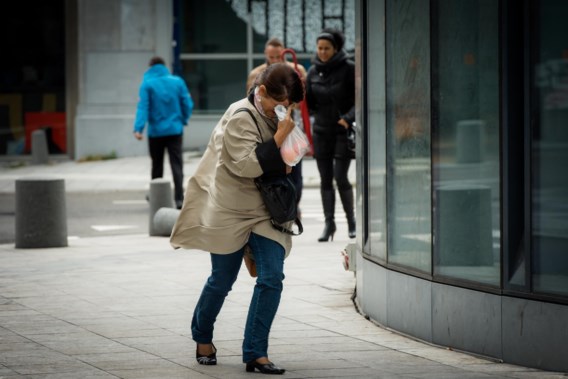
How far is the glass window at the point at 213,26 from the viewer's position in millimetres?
26828

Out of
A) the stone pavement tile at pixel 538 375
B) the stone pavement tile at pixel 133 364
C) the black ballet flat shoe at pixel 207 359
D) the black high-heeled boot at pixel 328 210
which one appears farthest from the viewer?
the black high-heeled boot at pixel 328 210

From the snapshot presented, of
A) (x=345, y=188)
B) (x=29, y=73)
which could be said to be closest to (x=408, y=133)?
(x=345, y=188)

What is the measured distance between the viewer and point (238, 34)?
26859 millimetres

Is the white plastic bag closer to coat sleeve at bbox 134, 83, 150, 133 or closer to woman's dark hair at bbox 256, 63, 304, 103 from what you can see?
woman's dark hair at bbox 256, 63, 304, 103

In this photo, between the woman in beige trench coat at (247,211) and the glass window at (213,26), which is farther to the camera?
the glass window at (213,26)

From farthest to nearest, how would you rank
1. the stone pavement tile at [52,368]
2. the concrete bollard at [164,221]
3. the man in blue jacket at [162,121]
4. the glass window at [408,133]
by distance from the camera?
1. the man in blue jacket at [162,121]
2. the concrete bollard at [164,221]
3. the glass window at [408,133]
4. the stone pavement tile at [52,368]

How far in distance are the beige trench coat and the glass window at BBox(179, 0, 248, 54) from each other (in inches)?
806

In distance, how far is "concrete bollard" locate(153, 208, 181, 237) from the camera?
43.7ft

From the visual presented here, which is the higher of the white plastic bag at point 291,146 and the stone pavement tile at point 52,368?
the white plastic bag at point 291,146

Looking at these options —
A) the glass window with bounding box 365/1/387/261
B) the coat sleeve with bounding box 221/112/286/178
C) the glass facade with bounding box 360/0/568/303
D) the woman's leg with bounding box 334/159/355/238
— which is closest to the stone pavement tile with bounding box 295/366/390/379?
the glass facade with bounding box 360/0/568/303

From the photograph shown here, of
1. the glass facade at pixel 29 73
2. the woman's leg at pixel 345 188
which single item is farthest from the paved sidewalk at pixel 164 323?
the glass facade at pixel 29 73

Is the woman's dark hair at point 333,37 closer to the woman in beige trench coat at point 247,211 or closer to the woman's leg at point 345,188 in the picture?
the woman's leg at point 345,188

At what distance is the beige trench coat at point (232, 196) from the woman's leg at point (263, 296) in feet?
0.23

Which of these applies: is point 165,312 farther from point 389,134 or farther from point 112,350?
point 389,134
